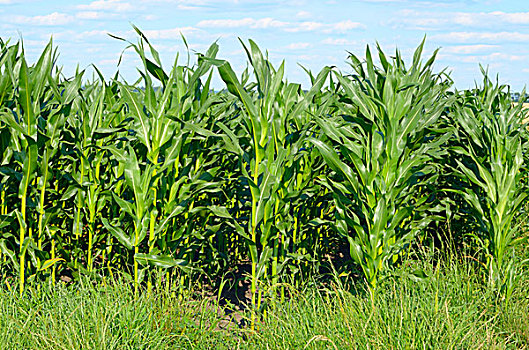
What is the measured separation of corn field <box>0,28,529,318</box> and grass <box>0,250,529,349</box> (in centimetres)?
31

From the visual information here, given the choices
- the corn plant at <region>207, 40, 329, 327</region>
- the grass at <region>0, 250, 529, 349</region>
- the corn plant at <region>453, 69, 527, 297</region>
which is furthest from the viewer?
the corn plant at <region>453, 69, 527, 297</region>

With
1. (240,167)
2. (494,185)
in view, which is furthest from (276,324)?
(494,185)

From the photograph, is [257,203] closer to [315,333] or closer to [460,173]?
[315,333]

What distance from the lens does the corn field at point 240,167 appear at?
429cm

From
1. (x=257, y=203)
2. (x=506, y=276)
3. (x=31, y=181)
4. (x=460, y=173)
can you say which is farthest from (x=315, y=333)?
(x=31, y=181)

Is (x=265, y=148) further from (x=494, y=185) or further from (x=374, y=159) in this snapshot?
(x=494, y=185)

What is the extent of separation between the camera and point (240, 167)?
4.34m

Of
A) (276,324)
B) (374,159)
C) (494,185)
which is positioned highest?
(374,159)

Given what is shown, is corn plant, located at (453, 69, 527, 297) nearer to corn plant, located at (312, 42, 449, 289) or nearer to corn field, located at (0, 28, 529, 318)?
corn field, located at (0, 28, 529, 318)

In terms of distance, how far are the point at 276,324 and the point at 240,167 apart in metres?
1.27

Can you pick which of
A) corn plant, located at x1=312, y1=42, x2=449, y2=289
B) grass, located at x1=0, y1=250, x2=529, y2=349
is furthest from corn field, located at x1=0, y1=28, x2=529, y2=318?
grass, located at x1=0, y1=250, x2=529, y2=349

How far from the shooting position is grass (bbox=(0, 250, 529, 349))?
3.45 meters

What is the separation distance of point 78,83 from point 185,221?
152cm

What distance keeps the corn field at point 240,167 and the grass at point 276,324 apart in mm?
314
